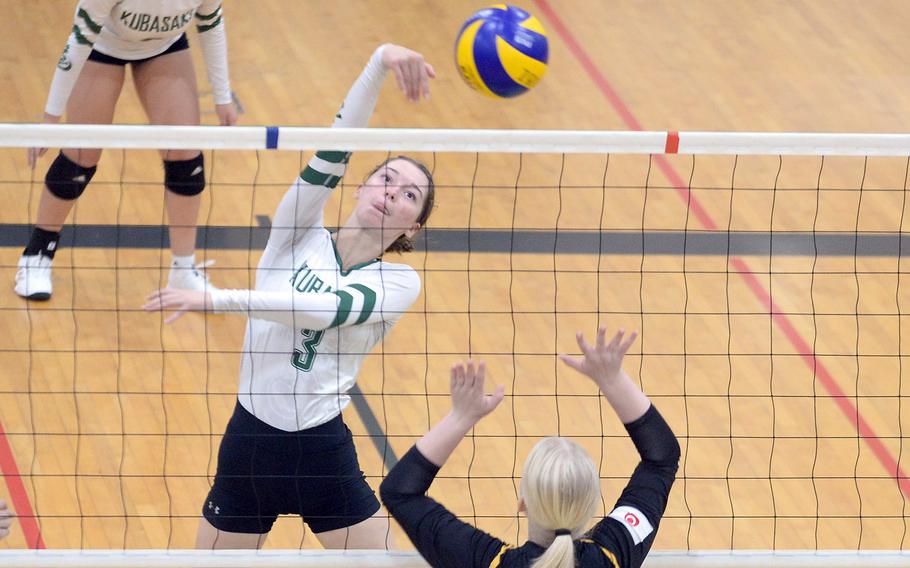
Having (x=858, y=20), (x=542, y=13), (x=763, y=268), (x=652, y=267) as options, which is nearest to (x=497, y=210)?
(x=652, y=267)

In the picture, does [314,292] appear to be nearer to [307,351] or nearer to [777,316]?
[307,351]

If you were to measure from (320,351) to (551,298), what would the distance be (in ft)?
8.46

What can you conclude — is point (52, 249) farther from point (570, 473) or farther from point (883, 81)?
point (883, 81)

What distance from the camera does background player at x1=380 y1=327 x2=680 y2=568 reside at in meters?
2.70

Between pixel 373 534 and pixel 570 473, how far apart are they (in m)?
1.15

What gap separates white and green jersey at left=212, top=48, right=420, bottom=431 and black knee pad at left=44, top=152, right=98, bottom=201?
222cm

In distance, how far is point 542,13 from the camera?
862 cm

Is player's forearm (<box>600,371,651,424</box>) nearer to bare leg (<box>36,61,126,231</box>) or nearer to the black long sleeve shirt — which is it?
the black long sleeve shirt

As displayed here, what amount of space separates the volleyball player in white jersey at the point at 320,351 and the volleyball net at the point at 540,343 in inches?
6.6

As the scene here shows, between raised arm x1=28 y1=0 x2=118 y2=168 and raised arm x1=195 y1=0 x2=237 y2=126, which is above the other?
raised arm x1=28 y1=0 x2=118 y2=168

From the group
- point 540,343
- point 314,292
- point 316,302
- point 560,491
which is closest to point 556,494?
point 560,491

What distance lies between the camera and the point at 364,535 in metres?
3.69

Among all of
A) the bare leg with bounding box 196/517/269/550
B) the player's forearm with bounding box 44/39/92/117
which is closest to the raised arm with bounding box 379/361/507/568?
the bare leg with bounding box 196/517/269/550

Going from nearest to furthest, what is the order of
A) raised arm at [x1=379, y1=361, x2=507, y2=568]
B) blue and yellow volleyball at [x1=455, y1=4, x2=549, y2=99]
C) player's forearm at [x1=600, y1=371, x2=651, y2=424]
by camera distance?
raised arm at [x1=379, y1=361, x2=507, y2=568]
player's forearm at [x1=600, y1=371, x2=651, y2=424]
blue and yellow volleyball at [x1=455, y1=4, x2=549, y2=99]
